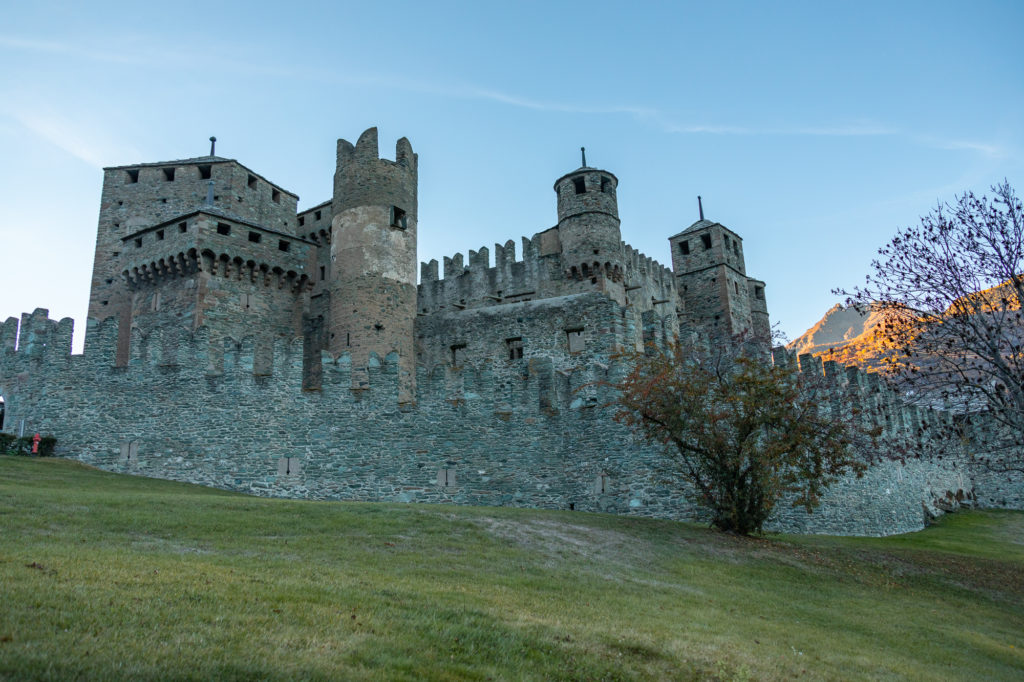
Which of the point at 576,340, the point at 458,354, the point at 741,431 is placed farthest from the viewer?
the point at 458,354

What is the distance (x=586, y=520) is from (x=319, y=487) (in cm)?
854

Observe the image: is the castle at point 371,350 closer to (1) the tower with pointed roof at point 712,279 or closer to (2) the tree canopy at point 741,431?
(1) the tower with pointed roof at point 712,279

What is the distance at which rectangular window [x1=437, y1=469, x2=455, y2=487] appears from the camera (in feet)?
74.1

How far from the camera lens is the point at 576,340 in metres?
30.7

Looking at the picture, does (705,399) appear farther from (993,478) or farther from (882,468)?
(993,478)

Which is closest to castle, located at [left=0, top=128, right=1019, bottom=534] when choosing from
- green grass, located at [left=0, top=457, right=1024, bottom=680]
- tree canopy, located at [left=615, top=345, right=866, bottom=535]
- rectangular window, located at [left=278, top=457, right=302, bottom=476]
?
rectangular window, located at [left=278, top=457, right=302, bottom=476]

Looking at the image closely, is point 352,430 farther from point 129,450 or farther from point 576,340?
point 576,340

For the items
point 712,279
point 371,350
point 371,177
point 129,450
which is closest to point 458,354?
point 371,350

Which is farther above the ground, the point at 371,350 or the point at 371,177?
the point at 371,177

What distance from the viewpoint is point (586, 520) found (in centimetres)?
1809

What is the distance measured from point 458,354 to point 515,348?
2489mm

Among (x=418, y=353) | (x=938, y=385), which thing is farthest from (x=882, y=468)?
(x=418, y=353)

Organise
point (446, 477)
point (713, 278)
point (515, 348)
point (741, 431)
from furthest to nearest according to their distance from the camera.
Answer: point (713, 278)
point (515, 348)
point (446, 477)
point (741, 431)

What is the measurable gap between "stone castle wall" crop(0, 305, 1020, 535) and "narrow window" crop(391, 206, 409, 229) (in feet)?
38.9
